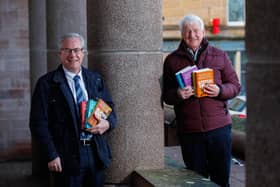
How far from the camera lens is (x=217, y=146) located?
15.0ft

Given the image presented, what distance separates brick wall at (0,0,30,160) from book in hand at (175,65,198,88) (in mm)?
5679

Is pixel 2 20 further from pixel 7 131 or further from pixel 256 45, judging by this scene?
pixel 256 45

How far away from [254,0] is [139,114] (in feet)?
9.42

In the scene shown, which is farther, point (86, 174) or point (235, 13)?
point (235, 13)

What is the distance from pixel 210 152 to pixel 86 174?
39.5 inches

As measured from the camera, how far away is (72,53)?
411 centimetres

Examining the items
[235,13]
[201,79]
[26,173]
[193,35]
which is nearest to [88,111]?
[201,79]

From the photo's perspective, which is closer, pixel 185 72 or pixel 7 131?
pixel 185 72

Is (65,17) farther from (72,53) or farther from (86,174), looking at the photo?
(86,174)

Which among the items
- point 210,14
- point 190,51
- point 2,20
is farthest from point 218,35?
point 190,51

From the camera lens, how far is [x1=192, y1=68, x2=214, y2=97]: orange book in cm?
441

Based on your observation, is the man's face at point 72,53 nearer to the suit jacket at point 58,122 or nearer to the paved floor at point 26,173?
the suit jacket at point 58,122

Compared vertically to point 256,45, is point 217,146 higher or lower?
lower

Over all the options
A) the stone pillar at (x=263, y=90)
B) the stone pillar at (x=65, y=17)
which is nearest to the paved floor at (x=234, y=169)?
the stone pillar at (x=65, y=17)
